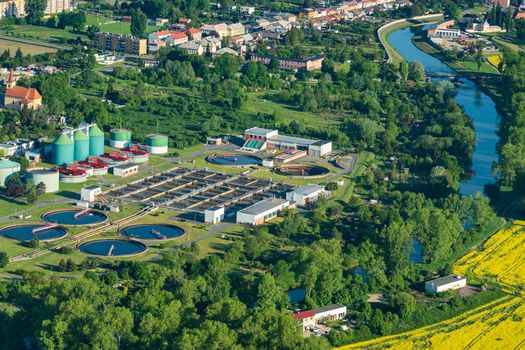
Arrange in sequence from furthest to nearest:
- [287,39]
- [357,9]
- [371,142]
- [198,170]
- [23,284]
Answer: [357,9]
[287,39]
[371,142]
[198,170]
[23,284]

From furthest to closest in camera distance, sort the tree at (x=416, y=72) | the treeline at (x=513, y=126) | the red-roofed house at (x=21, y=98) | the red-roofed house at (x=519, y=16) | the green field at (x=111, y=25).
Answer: the red-roofed house at (x=519, y=16)
the green field at (x=111, y=25)
the tree at (x=416, y=72)
the red-roofed house at (x=21, y=98)
the treeline at (x=513, y=126)

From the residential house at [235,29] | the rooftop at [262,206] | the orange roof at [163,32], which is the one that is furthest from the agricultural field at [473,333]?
the residential house at [235,29]

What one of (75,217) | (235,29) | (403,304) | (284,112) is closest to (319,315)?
(403,304)

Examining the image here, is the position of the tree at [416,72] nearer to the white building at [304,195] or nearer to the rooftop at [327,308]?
the white building at [304,195]

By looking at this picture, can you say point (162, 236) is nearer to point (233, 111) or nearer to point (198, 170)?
point (198, 170)

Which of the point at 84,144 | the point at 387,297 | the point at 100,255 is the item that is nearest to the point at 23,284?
the point at 100,255

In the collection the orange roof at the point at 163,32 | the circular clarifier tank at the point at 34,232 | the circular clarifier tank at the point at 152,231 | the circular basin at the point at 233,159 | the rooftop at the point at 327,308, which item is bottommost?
the circular clarifier tank at the point at 34,232

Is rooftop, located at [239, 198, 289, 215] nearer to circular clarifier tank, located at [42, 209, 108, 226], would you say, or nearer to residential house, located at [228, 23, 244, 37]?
circular clarifier tank, located at [42, 209, 108, 226]
